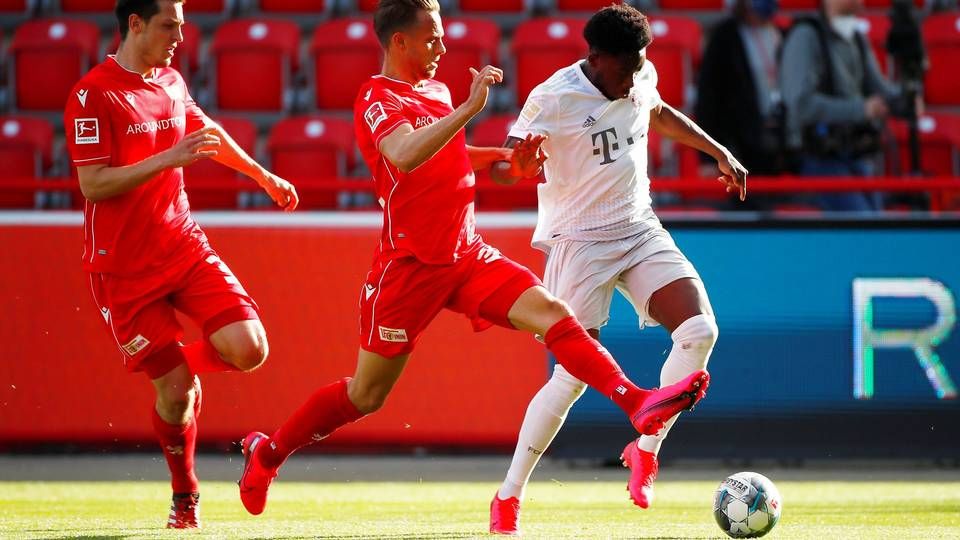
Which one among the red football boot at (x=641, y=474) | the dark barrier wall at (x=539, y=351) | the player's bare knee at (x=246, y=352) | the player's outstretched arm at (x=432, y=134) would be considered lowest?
the dark barrier wall at (x=539, y=351)

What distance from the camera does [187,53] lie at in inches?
515

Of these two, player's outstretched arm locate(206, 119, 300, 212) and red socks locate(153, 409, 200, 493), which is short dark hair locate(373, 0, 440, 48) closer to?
player's outstretched arm locate(206, 119, 300, 212)

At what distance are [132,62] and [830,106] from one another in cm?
526

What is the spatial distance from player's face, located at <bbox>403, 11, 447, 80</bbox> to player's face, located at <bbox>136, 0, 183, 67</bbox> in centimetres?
97

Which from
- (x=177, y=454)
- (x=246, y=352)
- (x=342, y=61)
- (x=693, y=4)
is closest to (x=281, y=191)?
(x=246, y=352)

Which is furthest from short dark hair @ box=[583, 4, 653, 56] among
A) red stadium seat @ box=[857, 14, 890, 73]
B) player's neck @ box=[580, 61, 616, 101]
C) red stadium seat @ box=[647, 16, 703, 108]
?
red stadium seat @ box=[857, 14, 890, 73]

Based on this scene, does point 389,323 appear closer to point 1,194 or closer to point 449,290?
point 449,290

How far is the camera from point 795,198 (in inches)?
406

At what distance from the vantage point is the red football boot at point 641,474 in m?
6.28

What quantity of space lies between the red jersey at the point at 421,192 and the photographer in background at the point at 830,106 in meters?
4.58

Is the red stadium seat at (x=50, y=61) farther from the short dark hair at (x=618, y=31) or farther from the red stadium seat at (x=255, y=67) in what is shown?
the short dark hair at (x=618, y=31)

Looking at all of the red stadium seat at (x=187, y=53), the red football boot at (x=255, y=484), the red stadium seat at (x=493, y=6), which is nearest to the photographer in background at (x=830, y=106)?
the red stadium seat at (x=493, y=6)

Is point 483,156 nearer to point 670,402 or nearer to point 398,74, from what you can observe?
point 398,74

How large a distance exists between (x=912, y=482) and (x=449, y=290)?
4134mm
